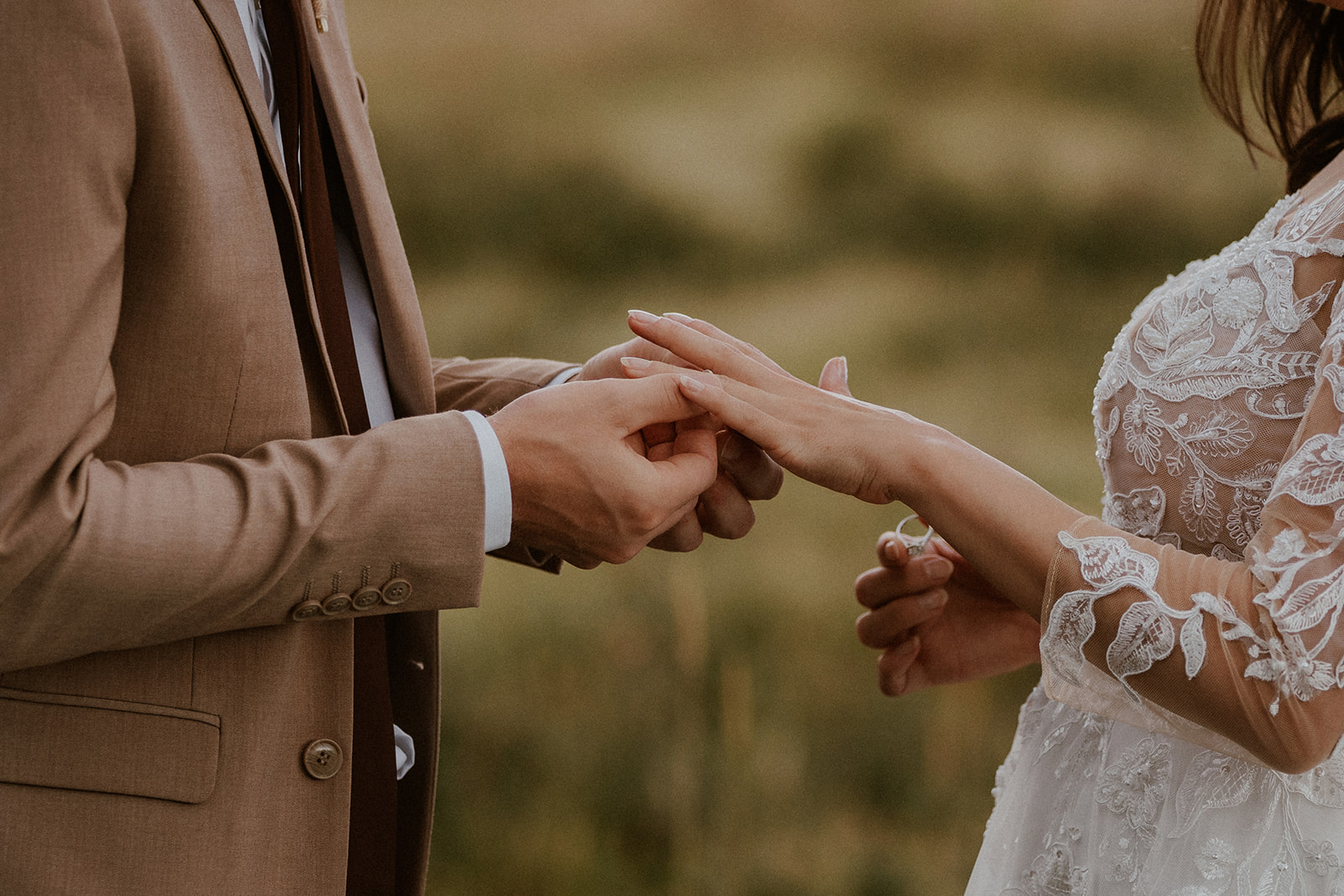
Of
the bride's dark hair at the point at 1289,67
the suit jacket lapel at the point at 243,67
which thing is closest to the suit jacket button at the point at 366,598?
the suit jacket lapel at the point at 243,67

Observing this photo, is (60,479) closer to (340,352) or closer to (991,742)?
(340,352)

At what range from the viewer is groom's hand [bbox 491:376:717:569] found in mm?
1060

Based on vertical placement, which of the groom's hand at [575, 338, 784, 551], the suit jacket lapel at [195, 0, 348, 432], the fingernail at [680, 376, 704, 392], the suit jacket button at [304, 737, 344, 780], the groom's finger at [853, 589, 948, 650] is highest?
the suit jacket lapel at [195, 0, 348, 432]

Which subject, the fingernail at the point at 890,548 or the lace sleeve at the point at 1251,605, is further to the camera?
the fingernail at the point at 890,548

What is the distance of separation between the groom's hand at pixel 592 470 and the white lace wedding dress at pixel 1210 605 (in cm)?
40

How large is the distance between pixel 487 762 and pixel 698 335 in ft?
4.78

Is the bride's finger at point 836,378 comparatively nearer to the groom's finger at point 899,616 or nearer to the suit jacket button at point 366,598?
the groom's finger at point 899,616

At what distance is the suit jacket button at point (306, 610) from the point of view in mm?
960

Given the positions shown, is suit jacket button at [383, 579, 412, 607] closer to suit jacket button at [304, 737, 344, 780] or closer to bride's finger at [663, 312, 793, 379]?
suit jacket button at [304, 737, 344, 780]

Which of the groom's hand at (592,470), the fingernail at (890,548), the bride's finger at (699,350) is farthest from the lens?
the fingernail at (890,548)

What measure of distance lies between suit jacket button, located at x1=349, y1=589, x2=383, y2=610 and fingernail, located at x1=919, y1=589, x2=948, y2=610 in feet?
2.70

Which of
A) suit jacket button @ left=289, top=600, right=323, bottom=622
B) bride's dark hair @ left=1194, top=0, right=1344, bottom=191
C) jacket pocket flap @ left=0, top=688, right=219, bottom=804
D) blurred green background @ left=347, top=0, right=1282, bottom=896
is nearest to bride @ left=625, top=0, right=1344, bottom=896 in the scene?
bride's dark hair @ left=1194, top=0, right=1344, bottom=191

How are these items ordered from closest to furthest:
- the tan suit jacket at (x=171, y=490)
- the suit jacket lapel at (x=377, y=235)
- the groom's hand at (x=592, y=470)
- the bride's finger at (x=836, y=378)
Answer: the tan suit jacket at (x=171, y=490)
the groom's hand at (x=592, y=470)
the suit jacket lapel at (x=377, y=235)
the bride's finger at (x=836, y=378)

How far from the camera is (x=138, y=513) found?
88 cm
